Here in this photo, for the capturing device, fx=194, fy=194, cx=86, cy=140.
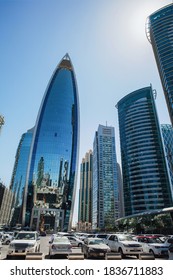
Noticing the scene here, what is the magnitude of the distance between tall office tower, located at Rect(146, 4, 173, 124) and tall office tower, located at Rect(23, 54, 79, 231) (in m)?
55.3

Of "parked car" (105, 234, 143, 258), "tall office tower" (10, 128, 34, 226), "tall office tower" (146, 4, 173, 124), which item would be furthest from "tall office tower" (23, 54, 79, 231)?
"parked car" (105, 234, 143, 258)

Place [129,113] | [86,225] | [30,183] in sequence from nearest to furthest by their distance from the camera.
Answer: [30,183] < [129,113] < [86,225]

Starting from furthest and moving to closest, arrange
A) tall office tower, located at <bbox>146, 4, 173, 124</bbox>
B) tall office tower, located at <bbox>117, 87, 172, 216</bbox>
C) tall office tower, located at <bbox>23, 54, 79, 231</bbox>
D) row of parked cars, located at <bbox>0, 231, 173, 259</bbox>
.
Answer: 1. tall office tower, located at <bbox>117, 87, 172, 216</bbox>
2. tall office tower, located at <bbox>146, 4, 173, 124</bbox>
3. tall office tower, located at <bbox>23, 54, 79, 231</bbox>
4. row of parked cars, located at <bbox>0, 231, 173, 259</bbox>

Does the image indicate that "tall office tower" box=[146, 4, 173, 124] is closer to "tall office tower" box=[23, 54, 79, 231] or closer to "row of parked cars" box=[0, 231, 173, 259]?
"tall office tower" box=[23, 54, 79, 231]

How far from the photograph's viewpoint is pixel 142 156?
5541 inches

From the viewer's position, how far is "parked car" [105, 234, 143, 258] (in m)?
14.5

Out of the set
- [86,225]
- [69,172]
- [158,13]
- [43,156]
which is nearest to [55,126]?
[43,156]

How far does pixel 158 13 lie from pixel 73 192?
13108 centimetres

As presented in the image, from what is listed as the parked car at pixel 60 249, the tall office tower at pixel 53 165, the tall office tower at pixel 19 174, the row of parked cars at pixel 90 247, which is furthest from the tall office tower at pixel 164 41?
the tall office tower at pixel 19 174

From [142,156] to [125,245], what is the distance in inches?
5176

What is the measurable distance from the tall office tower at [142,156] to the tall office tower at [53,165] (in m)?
48.3

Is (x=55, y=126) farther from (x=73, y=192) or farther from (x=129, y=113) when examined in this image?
(x=129, y=113)
